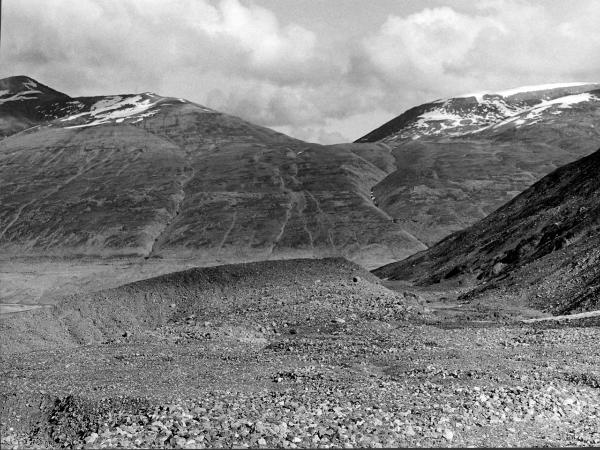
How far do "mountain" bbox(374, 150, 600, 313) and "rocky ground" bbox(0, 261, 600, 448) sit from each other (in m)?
14.8

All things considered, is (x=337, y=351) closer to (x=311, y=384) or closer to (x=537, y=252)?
(x=311, y=384)

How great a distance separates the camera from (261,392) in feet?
68.4

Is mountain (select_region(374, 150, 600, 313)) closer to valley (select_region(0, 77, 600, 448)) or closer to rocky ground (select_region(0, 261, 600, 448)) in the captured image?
valley (select_region(0, 77, 600, 448))

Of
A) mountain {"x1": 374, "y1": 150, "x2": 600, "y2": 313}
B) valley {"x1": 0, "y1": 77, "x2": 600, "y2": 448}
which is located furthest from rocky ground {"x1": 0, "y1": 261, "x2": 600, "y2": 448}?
mountain {"x1": 374, "y1": 150, "x2": 600, "y2": 313}

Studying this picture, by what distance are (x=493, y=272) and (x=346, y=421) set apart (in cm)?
5406

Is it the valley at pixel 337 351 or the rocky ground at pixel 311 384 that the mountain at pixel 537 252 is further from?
the rocky ground at pixel 311 384

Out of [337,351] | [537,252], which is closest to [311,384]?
[337,351]

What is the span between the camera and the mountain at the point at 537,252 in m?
51.3

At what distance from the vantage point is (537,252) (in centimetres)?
6500

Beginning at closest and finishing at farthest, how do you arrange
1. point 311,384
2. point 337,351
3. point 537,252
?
point 311,384
point 337,351
point 537,252

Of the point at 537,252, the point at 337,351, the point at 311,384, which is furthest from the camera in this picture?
the point at 537,252

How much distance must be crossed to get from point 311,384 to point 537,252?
47954 millimetres

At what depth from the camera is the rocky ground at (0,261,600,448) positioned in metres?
16.8

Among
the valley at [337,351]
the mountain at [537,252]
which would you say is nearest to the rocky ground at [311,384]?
the valley at [337,351]
